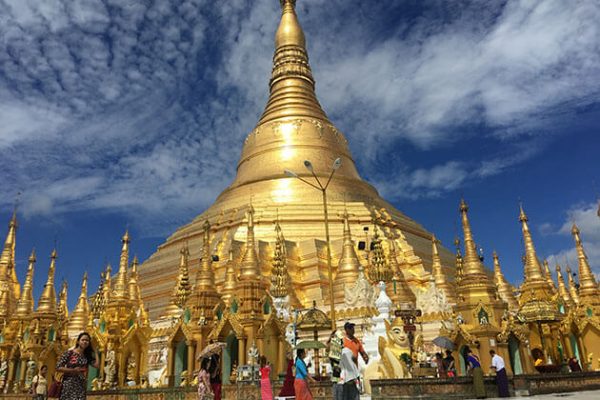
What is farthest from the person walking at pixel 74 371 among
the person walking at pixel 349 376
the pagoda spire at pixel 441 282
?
the pagoda spire at pixel 441 282

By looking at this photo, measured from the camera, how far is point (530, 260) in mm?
26594

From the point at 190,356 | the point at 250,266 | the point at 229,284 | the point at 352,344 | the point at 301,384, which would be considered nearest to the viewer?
the point at 352,344

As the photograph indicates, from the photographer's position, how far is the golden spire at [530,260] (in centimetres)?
2566

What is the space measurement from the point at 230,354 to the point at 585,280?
19.8 m

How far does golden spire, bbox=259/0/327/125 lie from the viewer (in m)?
43.3

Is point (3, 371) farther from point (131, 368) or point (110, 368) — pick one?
point (131, 368)

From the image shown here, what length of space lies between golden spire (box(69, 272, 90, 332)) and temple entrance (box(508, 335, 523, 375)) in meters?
23.0

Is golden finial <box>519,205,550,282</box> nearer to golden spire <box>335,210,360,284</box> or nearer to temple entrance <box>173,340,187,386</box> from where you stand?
golden spire <box>335,210,360,284</box>

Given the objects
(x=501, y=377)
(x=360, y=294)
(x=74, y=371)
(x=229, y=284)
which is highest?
(x=229, y=284)

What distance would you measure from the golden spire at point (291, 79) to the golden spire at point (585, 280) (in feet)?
70.1

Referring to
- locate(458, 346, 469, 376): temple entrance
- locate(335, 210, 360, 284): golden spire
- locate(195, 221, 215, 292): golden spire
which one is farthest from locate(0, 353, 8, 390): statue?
locate(458, 346, 469, 376): temple entrance

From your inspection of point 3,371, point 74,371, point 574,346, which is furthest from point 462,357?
point 3,371

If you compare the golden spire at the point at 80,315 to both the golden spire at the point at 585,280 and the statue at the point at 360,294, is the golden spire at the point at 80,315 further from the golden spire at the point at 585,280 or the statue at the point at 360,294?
the golden spire at the point at 585,280

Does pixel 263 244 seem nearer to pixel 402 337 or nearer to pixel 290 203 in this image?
pixel 290 203
